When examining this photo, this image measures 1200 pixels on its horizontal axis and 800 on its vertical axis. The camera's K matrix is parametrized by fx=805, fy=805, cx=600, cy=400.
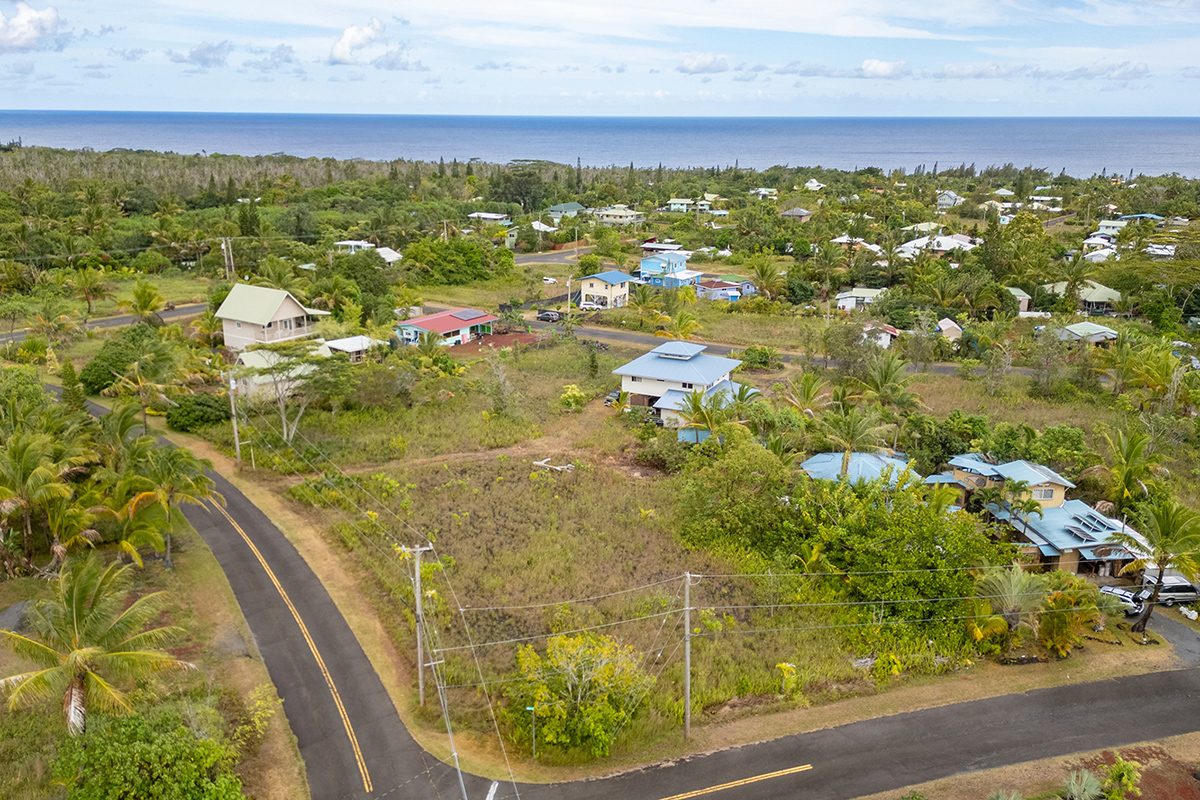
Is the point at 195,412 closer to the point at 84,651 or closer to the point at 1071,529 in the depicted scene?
the point at 84,651

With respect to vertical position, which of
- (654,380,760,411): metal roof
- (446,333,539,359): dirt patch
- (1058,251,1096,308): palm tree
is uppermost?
(1058,251,1096,308): palm tree

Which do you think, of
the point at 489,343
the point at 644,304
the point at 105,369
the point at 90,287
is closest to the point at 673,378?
the point at 489,343

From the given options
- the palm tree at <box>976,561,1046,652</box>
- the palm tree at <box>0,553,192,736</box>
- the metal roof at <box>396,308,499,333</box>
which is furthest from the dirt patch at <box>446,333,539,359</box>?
the palm tree at <box>976,561,1046,652</box>

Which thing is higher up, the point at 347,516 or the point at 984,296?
the point at 984,296

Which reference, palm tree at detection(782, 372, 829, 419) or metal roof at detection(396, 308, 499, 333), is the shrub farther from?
palm tree at detection(782, 372, 829, 419)

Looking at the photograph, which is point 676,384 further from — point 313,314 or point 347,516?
point 313,314

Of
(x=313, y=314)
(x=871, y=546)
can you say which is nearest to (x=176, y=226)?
(x=313, y=314)

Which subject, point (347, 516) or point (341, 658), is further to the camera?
point (347, 516)
